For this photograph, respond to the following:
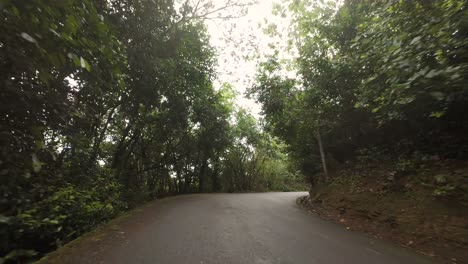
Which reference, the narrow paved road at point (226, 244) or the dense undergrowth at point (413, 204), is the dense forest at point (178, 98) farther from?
the narrow paved road at point (226, 244)

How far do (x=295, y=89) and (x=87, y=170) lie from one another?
9.11 metres

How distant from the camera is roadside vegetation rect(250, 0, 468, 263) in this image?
408cm

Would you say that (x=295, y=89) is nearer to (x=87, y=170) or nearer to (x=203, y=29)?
(x=203, y=29)

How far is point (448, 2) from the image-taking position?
3818mm

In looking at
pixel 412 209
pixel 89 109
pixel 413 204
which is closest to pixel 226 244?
pixel 89 109

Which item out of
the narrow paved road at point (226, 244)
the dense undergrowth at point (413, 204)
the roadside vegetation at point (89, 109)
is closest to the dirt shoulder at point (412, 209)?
the dense undergrowth at point (413, 204)

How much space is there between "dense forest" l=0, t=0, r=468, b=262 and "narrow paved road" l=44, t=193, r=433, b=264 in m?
0.96

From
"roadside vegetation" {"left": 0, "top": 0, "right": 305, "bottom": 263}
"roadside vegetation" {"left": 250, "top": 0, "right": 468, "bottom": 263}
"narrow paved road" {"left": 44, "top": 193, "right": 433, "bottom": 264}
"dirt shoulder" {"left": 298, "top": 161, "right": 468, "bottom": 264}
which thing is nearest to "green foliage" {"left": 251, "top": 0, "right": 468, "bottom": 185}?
"roadside vegetation" {"left": 250, "top": 0, "right": 468, "bottom": 263}

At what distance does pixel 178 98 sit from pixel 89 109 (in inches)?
282

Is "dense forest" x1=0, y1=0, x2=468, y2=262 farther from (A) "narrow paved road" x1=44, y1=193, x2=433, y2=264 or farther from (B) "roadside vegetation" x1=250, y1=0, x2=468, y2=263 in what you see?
(A) "narrow paved road" x1=44, y1=193, x2=433, y2=264

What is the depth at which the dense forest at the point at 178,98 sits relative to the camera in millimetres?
2461

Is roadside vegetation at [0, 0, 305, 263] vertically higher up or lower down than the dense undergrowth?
higher up

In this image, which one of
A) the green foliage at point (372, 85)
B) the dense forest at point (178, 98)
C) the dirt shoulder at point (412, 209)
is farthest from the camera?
the dirt shoulder at point (412, 209)

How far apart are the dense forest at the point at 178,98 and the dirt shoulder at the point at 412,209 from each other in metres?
0.11
